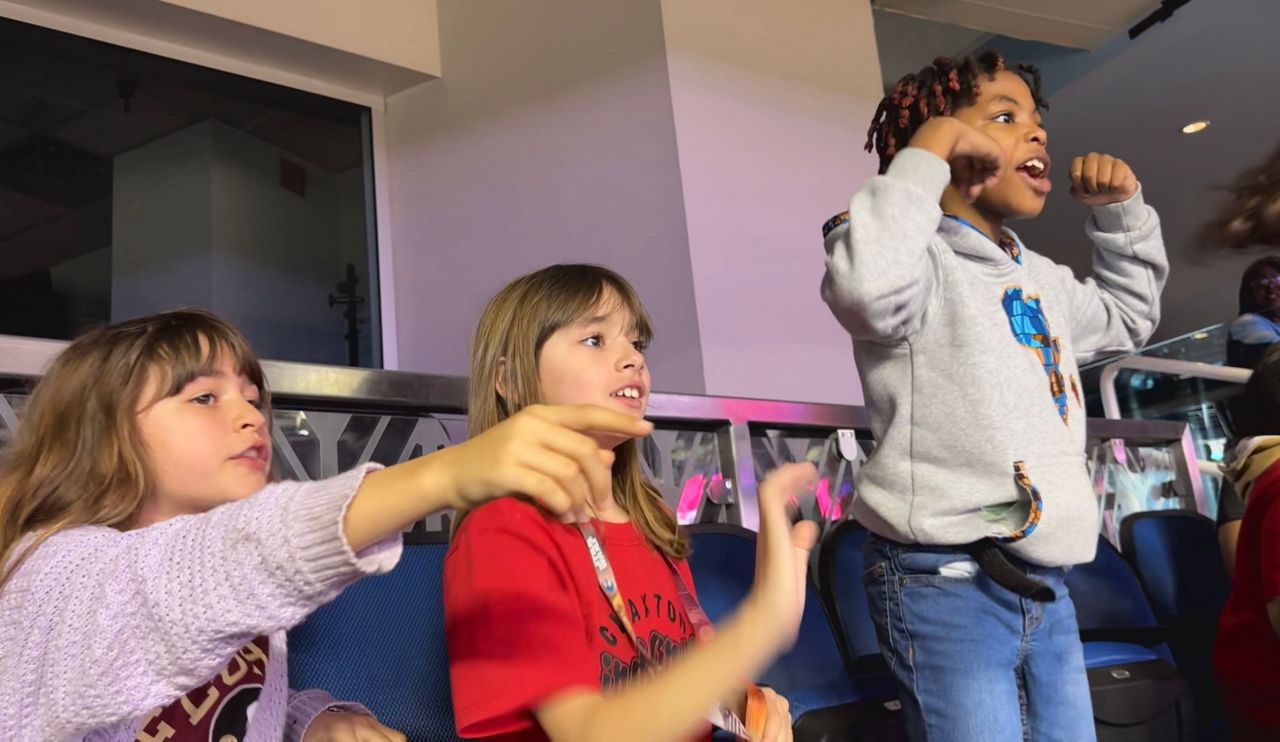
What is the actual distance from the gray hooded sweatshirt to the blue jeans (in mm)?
53

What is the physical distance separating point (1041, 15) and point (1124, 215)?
8.85ft

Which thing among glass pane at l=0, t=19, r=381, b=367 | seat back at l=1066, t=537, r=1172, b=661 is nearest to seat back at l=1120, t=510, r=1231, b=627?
seat back at l=1066, t=537, r=1172, b=661

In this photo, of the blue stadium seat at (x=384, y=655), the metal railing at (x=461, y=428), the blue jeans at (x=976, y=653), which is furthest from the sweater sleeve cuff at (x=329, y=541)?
the metal railing at (x=461, y=428)

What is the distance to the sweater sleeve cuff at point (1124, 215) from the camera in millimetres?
1794

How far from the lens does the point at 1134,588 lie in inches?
90.1

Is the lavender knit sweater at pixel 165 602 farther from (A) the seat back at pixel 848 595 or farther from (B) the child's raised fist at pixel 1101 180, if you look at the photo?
(B) the child's raised fist at pixel 1101 180

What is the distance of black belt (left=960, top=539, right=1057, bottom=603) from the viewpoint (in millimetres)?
1267

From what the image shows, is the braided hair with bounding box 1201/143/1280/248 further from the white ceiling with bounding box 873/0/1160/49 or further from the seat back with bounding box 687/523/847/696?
the white ceiling with bounding box 873/0/1160/49

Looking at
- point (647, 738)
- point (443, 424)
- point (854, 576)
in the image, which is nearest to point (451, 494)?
point (647, 738)

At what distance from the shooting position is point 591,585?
1095 millimetres

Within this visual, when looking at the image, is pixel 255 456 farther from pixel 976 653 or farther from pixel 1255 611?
pixel 1255 611

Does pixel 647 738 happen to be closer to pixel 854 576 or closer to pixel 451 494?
pixel 451 494

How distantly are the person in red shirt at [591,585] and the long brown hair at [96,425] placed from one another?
345 mm

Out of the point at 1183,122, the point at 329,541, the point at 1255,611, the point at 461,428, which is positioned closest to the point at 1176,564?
the point at 1255,611
